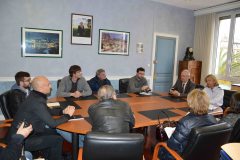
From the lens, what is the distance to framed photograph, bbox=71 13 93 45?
467cm

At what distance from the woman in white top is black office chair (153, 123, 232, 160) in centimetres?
160

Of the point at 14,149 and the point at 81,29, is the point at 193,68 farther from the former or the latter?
the point at 14,149

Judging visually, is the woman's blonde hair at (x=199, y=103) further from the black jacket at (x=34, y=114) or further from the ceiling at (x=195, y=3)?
the ceiling at (x=195, y=3)

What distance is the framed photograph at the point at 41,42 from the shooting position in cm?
422

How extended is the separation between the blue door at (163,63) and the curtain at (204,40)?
0.91m

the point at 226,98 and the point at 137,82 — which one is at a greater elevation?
the point at 137,82

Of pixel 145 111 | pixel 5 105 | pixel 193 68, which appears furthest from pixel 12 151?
pixel 193 68

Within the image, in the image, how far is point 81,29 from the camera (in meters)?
4.77

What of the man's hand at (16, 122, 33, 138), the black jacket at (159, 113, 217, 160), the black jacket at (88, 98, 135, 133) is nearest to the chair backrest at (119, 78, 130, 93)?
the black jacket at (88, 98, 135, 133)

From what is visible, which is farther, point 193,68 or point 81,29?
point 193,68

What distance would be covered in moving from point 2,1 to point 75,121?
3446 mm

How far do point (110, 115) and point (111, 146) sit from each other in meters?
0.42

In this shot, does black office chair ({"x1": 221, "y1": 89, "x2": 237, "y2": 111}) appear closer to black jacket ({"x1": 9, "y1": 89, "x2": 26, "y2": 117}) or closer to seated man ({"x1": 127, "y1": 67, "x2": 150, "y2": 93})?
seated man ({"x1": 127, "y1": 67, "x2": 150, "y2": 93})

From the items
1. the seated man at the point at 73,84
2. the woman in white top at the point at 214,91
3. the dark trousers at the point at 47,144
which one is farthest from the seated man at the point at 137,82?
the dark trousers at the point at 47,144
